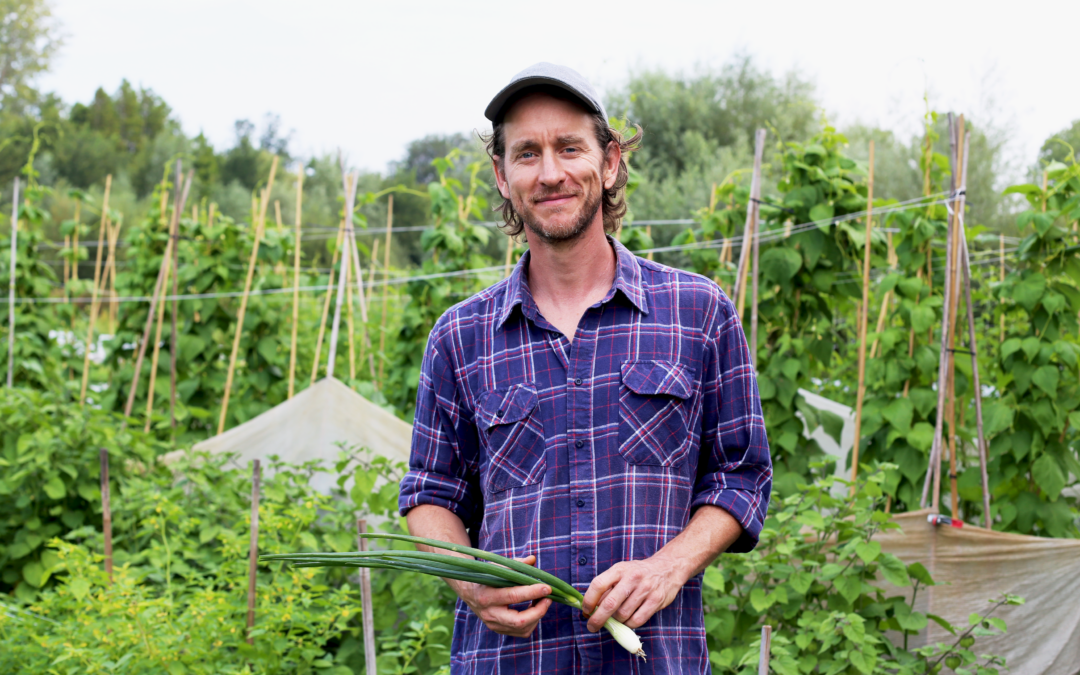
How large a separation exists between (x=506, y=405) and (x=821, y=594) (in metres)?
2.01

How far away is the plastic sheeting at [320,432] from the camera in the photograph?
4242mm

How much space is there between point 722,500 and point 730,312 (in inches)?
12.9

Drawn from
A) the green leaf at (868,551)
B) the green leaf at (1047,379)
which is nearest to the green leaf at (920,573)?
the green leaf at (868,551)

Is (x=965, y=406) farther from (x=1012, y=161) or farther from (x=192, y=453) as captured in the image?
(x=1012, y=161)

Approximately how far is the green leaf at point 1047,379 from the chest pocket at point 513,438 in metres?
2.87

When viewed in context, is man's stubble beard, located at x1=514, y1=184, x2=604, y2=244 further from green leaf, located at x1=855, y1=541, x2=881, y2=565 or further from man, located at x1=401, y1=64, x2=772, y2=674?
green leaf, located at x1=855, y1=541, x2=881, y2=565

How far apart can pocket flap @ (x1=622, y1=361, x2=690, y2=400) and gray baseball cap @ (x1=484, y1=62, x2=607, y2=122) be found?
443mm

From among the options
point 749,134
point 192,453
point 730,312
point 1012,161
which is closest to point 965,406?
point 730,312

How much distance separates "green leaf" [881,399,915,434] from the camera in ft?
11.9

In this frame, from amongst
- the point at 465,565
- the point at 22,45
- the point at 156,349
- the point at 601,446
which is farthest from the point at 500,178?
the point at 22,45

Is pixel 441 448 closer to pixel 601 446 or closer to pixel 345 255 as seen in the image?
pixel 601 446

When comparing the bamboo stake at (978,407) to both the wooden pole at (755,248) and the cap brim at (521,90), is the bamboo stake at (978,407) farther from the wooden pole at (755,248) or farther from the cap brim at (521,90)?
the cap brim at (521,90)

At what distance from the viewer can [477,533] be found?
160 centimetres

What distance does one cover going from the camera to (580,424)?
141 cm
